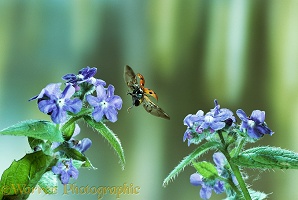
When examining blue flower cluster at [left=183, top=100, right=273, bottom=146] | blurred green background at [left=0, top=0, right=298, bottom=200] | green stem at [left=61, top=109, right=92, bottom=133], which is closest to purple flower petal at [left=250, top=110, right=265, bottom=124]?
blue flower cluster at [left=183, top=100, right=273, bottom=146]

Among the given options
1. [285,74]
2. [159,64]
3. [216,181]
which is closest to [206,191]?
[216,181]

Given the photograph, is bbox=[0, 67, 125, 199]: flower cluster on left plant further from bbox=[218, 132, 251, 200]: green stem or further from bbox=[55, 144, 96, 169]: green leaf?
bbox=[218, 132, 251, 200]: green stem

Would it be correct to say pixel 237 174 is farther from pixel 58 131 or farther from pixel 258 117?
pixel 58 131

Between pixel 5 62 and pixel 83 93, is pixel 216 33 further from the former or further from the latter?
pixel 83 93

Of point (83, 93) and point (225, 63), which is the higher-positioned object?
point (225, 63)

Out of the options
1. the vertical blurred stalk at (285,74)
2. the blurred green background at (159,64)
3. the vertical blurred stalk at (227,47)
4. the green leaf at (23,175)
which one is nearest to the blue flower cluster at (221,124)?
the green leaf at (23,175)

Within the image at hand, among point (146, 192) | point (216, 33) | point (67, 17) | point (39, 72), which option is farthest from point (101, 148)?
point (216, 33)
